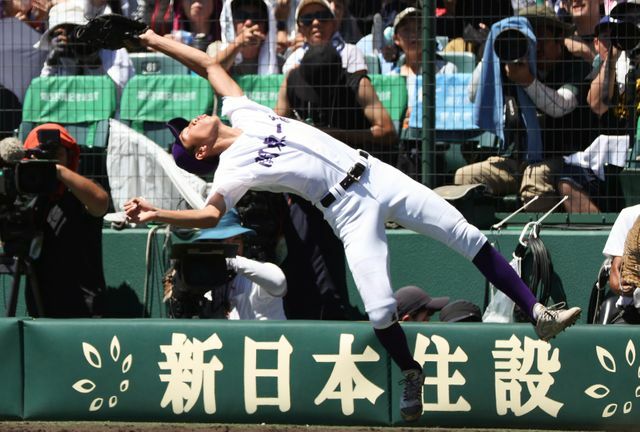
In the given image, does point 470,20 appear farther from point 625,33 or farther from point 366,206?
point 366,206

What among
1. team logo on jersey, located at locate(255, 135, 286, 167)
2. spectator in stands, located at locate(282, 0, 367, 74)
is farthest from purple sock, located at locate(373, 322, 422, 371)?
spectator in stands, located at locate(282, 0, 367, 74)

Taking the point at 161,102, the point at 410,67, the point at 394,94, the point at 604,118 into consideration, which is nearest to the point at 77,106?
the point at 161,102

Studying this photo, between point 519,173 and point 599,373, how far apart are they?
1.89 m

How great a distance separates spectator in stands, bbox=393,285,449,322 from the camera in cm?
743

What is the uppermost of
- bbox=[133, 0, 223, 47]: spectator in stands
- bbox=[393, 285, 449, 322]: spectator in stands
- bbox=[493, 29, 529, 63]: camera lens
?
bbox=[133, 0, 223, 47]: spectator in stands

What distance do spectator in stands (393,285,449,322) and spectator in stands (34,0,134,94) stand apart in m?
2.65

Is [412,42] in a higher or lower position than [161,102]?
higher

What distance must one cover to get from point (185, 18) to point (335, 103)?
161cm

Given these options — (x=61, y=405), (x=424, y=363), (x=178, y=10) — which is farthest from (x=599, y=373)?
(x=178, y=10)

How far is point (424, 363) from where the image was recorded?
6.70m

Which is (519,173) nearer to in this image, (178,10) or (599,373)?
(599,373)

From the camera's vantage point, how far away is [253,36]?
8289mm

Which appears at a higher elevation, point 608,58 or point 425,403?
point 608,58

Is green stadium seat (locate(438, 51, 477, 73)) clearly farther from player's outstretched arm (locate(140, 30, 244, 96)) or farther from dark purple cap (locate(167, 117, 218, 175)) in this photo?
dark purple cap (locate(167, 117, 218, 175))
